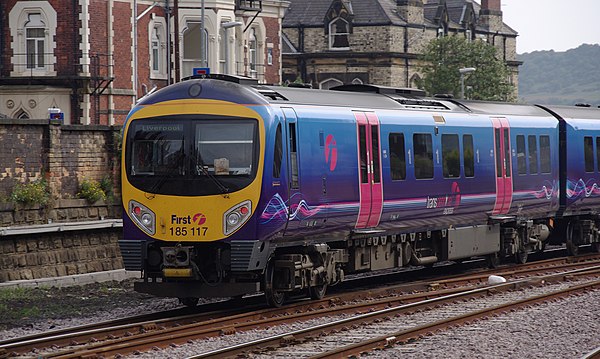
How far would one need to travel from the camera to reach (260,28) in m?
64.9

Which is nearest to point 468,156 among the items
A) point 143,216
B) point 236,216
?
point 236,216

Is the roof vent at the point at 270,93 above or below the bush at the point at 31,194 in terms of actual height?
above

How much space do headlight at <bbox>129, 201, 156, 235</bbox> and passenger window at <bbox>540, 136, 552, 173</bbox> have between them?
11.4 metres

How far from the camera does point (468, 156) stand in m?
24.6

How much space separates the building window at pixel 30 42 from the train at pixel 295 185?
29.5 m

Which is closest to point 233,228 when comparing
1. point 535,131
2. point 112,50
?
point 535,131

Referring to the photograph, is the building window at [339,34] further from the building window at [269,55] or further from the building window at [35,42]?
the building window at [35,42]

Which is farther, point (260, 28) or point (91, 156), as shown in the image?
point (260, 28)

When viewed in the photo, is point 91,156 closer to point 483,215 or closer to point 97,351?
point 483,215

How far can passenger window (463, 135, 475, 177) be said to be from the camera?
2455cm

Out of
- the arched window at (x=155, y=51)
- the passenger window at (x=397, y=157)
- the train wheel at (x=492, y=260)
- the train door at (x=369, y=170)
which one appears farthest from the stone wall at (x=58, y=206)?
the arched window at (x=155, y=51)

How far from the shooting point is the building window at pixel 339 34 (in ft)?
267

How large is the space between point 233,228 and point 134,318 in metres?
1.83

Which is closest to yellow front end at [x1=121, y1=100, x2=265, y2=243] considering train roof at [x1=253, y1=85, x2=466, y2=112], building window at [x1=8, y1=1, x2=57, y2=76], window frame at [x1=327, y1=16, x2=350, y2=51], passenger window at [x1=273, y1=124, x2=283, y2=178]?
passenger window at [x1=273, y1=124, x2=283, y2=178]
